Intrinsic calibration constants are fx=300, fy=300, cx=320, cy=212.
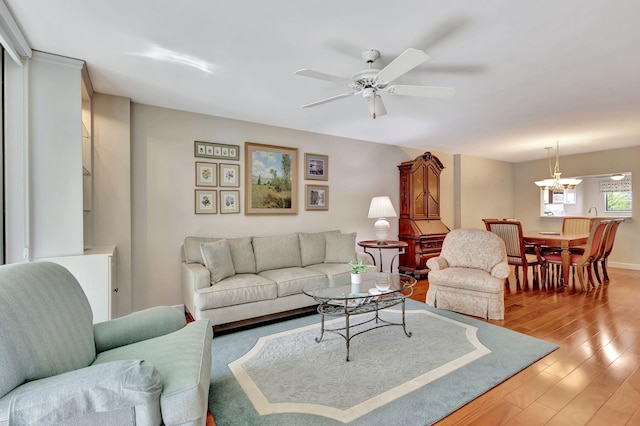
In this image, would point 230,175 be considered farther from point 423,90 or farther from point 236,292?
point 423,90

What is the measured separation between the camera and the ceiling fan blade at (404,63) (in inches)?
71.4

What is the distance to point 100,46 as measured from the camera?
2.29 metres

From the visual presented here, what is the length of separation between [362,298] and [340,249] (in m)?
1.68

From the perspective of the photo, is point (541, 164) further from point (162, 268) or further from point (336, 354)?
point (162, 268)

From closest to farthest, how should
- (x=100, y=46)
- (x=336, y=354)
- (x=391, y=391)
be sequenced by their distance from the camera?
(x=391, y=391) → (x=100, y=46) → (x=336, y=354)

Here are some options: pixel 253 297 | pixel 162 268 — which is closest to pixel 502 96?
pixel 253 297

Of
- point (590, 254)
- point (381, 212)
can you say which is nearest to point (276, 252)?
point (381, 212)

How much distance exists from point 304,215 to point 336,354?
2.46 meters

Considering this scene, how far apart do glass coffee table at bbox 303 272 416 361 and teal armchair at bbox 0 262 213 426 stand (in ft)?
3.91

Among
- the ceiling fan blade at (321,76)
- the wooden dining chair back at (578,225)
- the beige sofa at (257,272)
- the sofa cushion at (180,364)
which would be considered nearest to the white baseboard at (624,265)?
the wooden dining chair back at (578,225)

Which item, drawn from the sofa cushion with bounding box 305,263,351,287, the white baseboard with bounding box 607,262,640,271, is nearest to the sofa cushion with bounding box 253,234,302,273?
the sofa cushion with bounding box 305,263,351,287

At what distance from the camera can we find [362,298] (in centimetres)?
254

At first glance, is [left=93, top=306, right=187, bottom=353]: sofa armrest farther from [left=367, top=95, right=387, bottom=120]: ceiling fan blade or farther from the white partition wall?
[left=367, top=95, right=387, bottom=120]: ceiling fan blade

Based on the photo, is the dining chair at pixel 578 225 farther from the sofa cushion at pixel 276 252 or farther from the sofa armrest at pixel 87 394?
the sofa armrest at pixel 87 394
